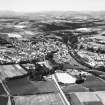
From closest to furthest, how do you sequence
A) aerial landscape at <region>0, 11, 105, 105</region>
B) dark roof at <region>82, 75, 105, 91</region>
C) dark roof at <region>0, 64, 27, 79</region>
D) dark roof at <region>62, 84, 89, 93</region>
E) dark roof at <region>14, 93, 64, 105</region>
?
1. dark roof at <region>14, 93, 64, 105</region>
2. aerial landscape at <region>0, 11, 105, 105</region>
3. dark roof at <region>62, 84, 89, 93</region>
4. dark roof at <region>82, 75, 105, 91</region>
5. dark roof at <region>0, 64, 27, 79</region>

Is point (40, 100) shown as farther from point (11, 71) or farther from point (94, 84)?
point (11, 71)

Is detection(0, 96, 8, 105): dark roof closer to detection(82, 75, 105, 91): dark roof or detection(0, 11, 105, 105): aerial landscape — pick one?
detection(0, 11, 105, 105): aerial landscape

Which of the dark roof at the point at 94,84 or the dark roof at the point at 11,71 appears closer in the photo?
the dark roof at the point at 94,84

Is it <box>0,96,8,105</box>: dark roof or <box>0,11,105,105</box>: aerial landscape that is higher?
<box>0,96,8,105</box>: dark roof

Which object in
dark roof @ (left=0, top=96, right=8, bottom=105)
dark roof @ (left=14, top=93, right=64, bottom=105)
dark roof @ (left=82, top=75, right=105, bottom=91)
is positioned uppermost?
dark roof @ (left=0, top=96, right=8, bottom=105)

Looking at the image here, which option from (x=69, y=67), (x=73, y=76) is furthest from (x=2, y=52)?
(x=73, y=76)

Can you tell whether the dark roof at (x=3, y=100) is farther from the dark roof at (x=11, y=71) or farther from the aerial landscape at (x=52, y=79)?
the dark roof at (x=11, y=71)

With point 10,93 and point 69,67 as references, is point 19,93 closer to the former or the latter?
point 10,93

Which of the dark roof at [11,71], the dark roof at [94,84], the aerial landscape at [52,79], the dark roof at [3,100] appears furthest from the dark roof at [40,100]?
the dark roof at [11,71]

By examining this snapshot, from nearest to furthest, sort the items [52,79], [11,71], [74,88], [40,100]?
[40,100] → [74,88] → [52,79] → [11,71]

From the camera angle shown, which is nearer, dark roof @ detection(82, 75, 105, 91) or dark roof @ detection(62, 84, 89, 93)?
dark roof @ detection(62, 84, 89, 93)

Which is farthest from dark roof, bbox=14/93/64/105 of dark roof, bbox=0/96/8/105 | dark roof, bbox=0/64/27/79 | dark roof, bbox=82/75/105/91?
dark roof, bbox=0/64/27/79

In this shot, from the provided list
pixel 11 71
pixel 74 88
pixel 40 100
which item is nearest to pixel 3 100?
pixel 40 100

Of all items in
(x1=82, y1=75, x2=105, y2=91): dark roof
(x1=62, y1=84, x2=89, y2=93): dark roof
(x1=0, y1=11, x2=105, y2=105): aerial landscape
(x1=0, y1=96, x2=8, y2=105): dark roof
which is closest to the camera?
(x1=0, y1=96, x2=8, y2=105): dark roof
